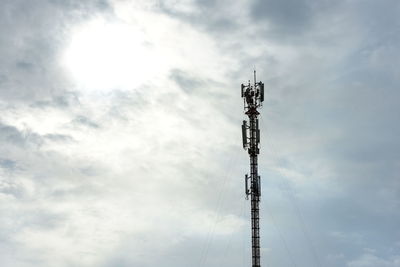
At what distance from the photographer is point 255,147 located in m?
91.6

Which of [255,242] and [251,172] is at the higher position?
[251,172]

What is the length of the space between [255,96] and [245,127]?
573cm

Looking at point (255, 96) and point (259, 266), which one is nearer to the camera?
point (259, 266)

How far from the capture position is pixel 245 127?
92.1 m

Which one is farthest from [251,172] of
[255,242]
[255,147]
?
[255,242]

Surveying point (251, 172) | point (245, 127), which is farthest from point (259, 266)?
point (245, 127)

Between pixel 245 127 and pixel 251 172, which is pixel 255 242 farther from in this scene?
pixel 245 127

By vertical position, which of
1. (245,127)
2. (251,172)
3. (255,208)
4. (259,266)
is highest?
(245,127)

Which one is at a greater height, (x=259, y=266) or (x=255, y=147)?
(x=255, y=147)

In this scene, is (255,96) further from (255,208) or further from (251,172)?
(255,208)

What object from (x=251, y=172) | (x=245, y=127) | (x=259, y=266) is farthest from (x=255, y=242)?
(x=245, y=127)

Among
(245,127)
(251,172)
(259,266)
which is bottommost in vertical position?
(259,266)

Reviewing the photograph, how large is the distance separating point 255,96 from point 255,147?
865 cm

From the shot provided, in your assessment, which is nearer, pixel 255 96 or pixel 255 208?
pixel 255 208
